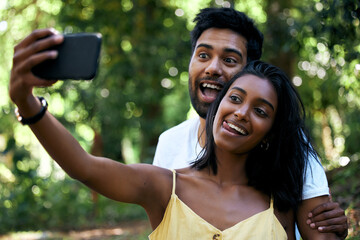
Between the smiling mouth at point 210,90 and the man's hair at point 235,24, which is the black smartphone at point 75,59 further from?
the man's hair at point 235,24

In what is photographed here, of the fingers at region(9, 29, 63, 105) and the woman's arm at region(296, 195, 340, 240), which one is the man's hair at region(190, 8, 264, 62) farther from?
the fingers at region(9, 29, 63, 105)

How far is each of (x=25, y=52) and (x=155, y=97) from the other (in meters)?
8.14

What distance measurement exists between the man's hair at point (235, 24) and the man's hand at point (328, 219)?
4.90 ft

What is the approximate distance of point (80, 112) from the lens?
383 inches

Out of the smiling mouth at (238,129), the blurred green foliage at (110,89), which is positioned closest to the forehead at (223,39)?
the smiling mouth at (238,129)

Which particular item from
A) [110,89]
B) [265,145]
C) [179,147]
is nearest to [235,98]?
[265,145]

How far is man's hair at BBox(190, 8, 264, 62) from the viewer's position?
12.6 ft

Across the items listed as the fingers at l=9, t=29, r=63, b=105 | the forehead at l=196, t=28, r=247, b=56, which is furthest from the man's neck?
the fingers at l=9, t=29, r=63, b=105

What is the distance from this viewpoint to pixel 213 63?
3.68m

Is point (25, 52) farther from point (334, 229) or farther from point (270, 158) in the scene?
point (334, 229)

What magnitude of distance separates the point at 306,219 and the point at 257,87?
83cm

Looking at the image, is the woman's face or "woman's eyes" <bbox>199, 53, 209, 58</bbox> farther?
"woman's eyes" <bbox>199, 53, 209, 58</bbox>

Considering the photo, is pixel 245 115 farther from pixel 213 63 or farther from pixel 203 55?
pixel 203 55

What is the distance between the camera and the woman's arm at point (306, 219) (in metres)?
2.79
